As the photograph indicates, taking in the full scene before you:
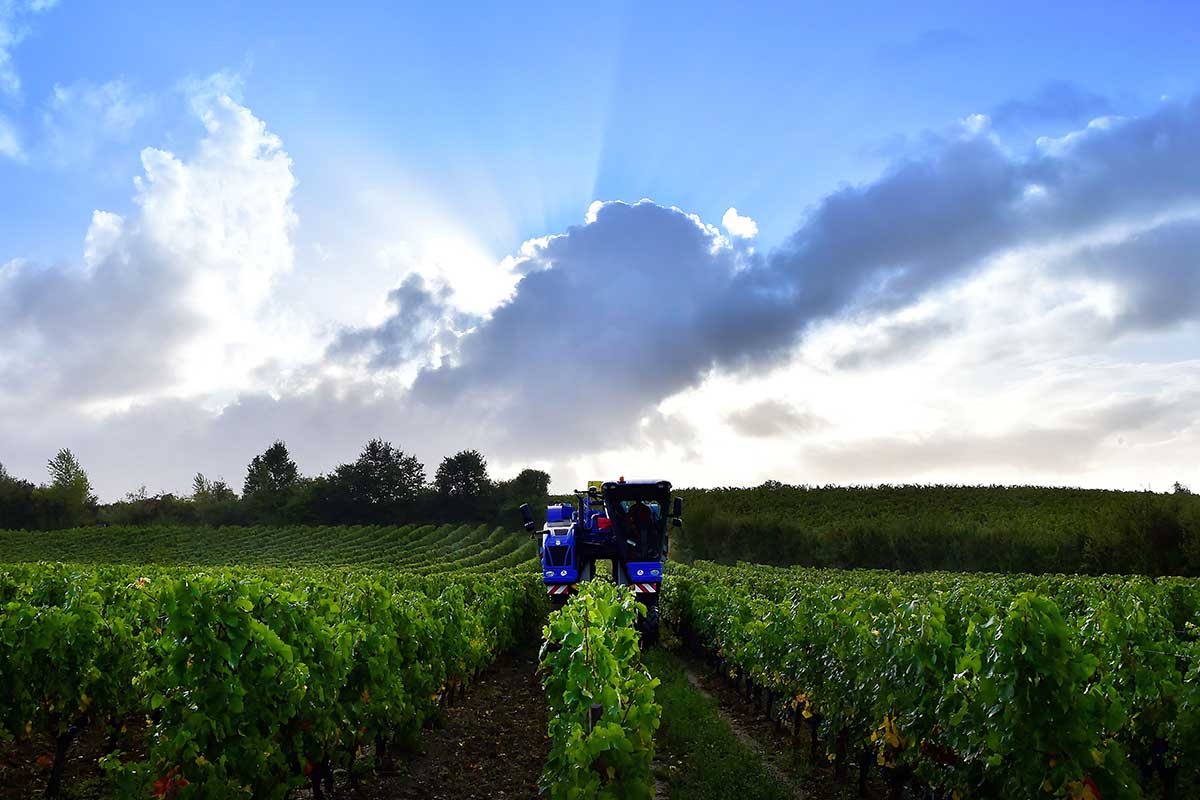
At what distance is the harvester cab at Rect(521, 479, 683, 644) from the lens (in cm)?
1764

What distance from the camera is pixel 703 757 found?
10031 millimetres

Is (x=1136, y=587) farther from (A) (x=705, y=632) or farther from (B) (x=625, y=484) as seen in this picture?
(B) (x=625, y=484)

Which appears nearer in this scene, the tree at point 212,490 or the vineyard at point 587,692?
the vineyard at point 587,692

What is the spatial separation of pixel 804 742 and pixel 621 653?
20.0 feet

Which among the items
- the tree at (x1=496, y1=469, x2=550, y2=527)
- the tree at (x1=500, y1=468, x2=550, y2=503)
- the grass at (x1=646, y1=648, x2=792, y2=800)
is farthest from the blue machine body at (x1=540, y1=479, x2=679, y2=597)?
the tree at (x1=500, y1=468, x2=550, y2=503)

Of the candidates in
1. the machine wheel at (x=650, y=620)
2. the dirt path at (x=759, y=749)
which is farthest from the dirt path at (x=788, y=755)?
the machine wheel at (x=650, y=620)

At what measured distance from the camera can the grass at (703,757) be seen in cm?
876

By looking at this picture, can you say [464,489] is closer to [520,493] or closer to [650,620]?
[520,493]

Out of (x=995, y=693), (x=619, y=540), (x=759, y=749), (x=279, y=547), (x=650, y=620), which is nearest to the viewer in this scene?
(x=995, y=693)

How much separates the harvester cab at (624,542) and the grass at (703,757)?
3728 mm

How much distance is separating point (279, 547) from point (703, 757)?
218 ft

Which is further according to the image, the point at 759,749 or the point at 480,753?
the point at 759,749

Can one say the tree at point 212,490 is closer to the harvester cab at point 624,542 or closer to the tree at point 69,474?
the tree at point 69,474

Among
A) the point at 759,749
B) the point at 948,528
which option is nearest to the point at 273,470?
the point at 948,528
